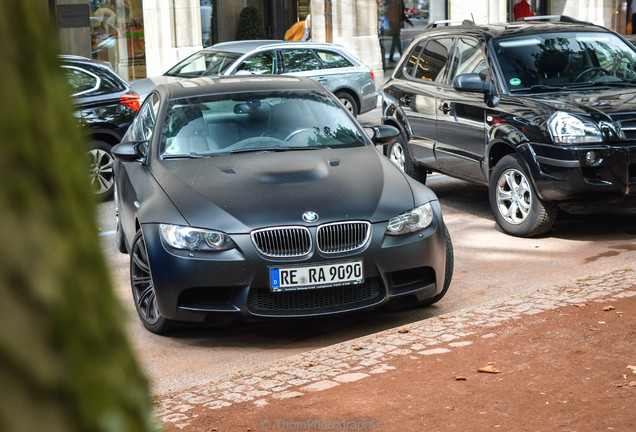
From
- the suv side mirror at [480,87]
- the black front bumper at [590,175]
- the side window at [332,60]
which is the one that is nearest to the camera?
the black front bumper at [590,175]

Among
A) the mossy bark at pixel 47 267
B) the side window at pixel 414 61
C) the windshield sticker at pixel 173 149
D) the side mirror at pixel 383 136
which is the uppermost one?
the mossy bark at pixel 47 267

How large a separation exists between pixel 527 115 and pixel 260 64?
9.04 m

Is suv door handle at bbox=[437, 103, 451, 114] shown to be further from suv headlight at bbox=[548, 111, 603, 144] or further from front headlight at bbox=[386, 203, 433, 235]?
front headlight at bbox=[386, 203, 433, 235]

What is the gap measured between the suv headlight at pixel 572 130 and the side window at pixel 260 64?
901 cm

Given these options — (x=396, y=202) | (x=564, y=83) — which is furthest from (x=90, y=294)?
(x=564, y=83)

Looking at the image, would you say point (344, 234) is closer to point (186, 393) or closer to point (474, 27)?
point (186, 393)

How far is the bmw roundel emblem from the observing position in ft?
19.6

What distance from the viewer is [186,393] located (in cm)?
476

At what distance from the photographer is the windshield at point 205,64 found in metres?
16.9

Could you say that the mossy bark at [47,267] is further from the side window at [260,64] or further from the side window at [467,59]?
the side window at [260,64]

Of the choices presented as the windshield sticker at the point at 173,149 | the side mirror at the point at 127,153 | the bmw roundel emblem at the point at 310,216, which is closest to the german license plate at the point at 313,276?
the bmw roundel emblem at the point at 310,216

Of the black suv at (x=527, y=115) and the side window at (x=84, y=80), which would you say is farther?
the side window at (x=84, y=80)

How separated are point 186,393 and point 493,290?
3106 millimetres

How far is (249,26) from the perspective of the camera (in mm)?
26797
